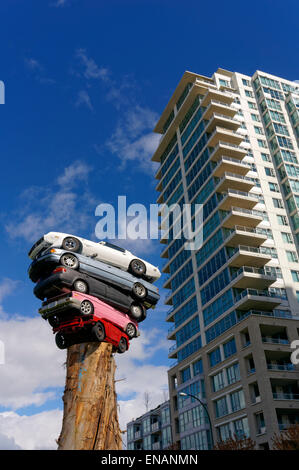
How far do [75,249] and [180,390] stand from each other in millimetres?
51382

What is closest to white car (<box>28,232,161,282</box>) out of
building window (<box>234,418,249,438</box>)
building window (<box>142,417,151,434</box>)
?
building window (<box>234,418,249,438</box>)

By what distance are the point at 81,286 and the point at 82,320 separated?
1.17 m

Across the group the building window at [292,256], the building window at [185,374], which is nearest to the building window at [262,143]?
the building window at [292,256]

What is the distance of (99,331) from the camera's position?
37.7ft

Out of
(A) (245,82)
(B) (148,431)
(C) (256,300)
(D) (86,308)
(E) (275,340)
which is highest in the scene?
(A) (245,82)

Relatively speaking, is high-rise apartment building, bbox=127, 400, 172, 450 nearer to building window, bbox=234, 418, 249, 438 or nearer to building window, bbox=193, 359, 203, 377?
building window, bbox=193, 359, 203, 377

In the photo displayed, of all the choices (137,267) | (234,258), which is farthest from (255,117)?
(137,267)

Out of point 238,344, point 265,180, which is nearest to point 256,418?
point 238,344

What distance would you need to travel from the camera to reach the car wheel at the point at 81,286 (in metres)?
12.1

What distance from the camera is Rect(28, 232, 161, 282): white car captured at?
1423 cm

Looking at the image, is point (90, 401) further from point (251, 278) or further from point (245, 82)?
point (245, 82)

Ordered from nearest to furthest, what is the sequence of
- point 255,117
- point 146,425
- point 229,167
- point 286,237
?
1. point 286,237
2. point 229,167
3. point 255,117
4. point 146,425

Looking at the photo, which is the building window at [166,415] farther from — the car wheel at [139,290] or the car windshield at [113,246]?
the car wheel at [139,290]

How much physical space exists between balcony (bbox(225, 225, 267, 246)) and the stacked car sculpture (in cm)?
4068
